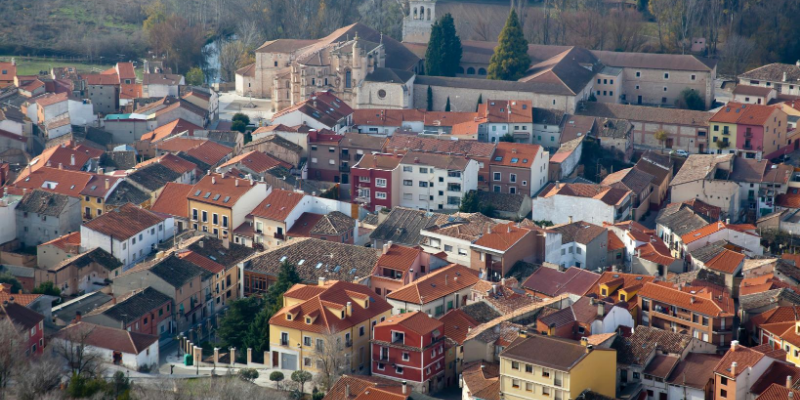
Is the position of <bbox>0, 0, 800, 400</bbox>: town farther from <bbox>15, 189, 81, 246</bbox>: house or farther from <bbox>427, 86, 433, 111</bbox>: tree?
<bbox>427, 86, 433, 111</bbox>: tree

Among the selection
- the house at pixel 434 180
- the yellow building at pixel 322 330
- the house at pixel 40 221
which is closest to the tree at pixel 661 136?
the house at pixel 434 180

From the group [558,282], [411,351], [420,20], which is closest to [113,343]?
[411,351]

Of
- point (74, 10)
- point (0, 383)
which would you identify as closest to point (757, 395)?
point (0, 383)

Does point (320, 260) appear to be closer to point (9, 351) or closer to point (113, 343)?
point (113, 343)

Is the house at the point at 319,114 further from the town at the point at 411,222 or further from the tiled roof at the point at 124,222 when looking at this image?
the tiled roof at the point at 124,222

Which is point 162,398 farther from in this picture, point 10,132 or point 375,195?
point 10,132

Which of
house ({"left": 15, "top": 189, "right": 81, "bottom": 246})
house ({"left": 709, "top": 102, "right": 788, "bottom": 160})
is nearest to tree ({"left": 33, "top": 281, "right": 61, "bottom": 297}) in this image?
house ({"left": 15, "top": 189, "right": 81, "bottom": 246})
